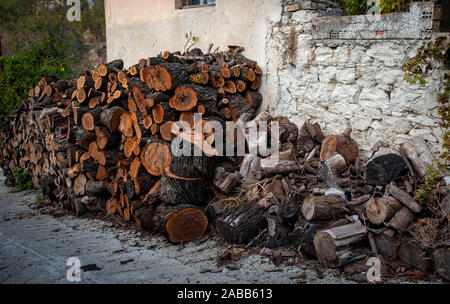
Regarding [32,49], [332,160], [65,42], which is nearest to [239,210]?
[332,160]

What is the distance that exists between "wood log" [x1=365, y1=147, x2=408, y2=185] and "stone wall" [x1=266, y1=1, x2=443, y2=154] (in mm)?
532

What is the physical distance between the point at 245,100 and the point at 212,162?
1712 millimetres

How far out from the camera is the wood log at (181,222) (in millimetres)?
4768

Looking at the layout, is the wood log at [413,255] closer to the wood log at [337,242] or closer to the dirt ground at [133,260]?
the dirt ground at [133,260]

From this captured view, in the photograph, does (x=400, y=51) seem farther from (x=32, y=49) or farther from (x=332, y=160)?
(x=32, y=49)

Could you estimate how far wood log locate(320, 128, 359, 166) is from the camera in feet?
16.4

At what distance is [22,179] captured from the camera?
332 inches

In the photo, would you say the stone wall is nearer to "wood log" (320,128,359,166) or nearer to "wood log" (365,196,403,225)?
"wood log" (320,128,359,166)

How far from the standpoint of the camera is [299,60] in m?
6.06

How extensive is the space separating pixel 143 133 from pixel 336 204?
9.42 ft

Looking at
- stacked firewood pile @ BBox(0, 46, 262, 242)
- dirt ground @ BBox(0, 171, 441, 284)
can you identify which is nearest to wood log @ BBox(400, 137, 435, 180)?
dirt ground @ BBox(0, 171, 441, 284)

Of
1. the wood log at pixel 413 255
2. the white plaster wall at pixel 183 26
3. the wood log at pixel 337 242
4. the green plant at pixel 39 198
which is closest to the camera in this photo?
the wood log at pixel 413 255

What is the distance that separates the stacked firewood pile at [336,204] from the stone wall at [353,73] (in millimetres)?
301

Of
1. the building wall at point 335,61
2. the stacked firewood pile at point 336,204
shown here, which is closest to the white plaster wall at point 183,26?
the building wall at point 335,61
